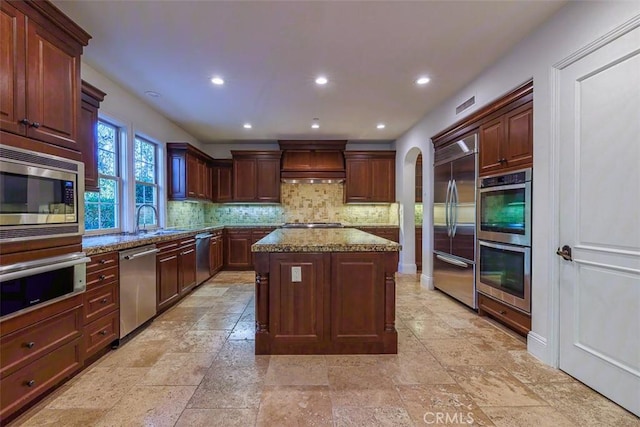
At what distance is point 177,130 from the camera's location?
528 centimetres

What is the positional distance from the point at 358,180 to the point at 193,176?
3.24 metres

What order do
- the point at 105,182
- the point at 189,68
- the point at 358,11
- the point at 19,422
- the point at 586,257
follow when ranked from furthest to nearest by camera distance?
the point at 105,182, the point at 189,68, the point at 358,11, the point at 586,257, the point at 19,422

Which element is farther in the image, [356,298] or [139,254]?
[139,254]

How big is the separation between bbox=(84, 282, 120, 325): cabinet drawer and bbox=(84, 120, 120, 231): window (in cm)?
105

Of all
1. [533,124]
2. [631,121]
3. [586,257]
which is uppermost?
[533,124]

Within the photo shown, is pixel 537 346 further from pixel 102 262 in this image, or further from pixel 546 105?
pixel 102 262

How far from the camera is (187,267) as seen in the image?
421cm

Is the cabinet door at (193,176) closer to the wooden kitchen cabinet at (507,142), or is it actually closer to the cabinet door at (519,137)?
the wooden kitchen cabinet at (507,142)

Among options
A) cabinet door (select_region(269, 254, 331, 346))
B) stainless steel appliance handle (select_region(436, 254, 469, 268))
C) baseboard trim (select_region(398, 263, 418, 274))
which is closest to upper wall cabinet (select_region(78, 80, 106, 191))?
cabinet door (select_region(269, 254, 331, 346))

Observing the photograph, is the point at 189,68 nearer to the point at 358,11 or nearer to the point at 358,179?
the point at 358,11

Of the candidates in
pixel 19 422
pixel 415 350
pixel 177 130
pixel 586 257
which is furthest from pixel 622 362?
pixel 177 130

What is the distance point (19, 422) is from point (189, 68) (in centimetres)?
306

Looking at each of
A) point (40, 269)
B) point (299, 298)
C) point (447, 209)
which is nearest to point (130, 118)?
point (40, 269)

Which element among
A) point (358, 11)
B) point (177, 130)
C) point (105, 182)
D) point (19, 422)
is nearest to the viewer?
point (19, 422)
